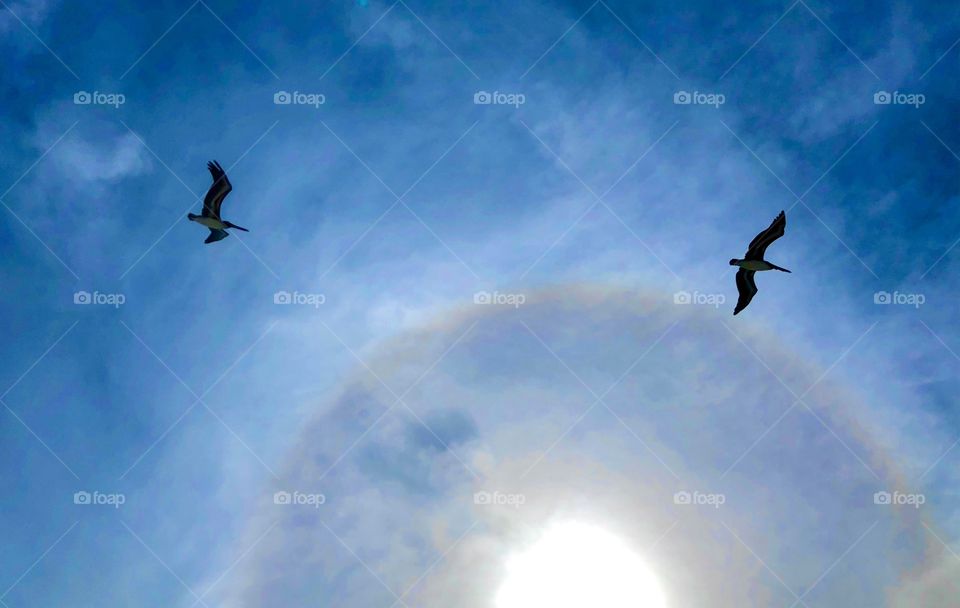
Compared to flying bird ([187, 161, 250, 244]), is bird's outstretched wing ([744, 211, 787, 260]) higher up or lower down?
higher up

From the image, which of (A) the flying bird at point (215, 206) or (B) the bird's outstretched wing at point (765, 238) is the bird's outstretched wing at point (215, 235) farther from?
(B) the bird's outstretched wing at point (765, 238)

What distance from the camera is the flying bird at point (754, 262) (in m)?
37.3

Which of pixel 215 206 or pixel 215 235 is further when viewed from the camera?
pixel 215 235

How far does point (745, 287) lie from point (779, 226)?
640 cm

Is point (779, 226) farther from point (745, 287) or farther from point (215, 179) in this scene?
point (215, 179)

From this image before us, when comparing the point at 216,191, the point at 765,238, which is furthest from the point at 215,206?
the point at 765,238

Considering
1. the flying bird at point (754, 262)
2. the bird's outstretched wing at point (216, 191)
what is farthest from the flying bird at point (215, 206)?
Result: the flying bird at point (754, 262)

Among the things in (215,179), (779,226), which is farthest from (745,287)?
(215,179)

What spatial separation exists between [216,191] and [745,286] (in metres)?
30.6

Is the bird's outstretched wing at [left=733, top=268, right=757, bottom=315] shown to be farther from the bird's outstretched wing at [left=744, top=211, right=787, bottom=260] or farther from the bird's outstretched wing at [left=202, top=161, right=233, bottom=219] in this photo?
the bird's outstretched wing at [left=202, top=161, right=233, bottom=219]

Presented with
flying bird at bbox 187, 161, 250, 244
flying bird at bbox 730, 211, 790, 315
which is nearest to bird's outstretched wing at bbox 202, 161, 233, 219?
flying bird at bbox 187, 161, 250, 244

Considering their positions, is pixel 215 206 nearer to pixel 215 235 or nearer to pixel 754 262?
pixel 215 235

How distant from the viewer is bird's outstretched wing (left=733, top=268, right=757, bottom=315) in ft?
139

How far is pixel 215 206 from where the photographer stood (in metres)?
40.4
